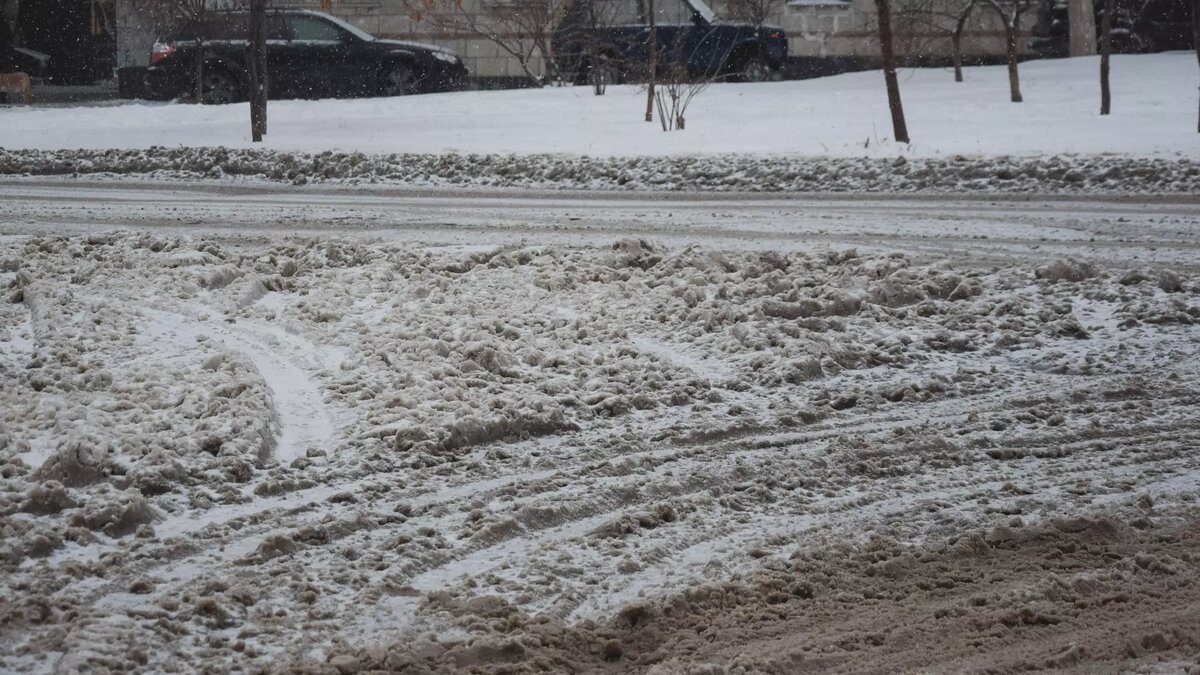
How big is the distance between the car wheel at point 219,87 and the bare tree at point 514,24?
3371mm

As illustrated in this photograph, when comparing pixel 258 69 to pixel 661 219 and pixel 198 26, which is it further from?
pixel 661 219

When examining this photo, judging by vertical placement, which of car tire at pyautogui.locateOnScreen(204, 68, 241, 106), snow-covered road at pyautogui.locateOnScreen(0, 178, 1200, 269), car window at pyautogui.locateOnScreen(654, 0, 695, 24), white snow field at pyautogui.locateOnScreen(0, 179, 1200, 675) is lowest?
white snow field at pyautogui.locateOnScreen(0, 179, 1200, 675)

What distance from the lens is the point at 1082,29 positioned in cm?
2678

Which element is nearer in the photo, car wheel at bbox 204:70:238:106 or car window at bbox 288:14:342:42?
car wheel at bbox 204:70:238:106

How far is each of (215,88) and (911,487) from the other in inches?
762

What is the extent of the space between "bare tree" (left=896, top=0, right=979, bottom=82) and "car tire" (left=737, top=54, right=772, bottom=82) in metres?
2.63

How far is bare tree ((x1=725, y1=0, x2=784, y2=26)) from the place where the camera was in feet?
79.6

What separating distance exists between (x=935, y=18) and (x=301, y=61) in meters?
13.2

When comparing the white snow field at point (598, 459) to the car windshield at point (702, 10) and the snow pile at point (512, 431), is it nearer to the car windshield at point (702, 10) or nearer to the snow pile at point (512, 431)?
the snow pile at point (512, 431)

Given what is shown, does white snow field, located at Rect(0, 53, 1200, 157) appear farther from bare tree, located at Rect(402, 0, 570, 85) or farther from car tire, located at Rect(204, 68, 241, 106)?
bare tree, located at Rect(402, 0, 570, 85)

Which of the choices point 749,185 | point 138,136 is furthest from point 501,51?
point 749,185

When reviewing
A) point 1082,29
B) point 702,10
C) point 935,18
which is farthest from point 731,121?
point 1082,29

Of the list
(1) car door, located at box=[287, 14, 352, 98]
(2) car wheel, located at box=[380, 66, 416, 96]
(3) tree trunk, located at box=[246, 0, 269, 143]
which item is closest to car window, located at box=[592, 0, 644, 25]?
(2) car wheel, located at box=[380, 66, 416, 96]

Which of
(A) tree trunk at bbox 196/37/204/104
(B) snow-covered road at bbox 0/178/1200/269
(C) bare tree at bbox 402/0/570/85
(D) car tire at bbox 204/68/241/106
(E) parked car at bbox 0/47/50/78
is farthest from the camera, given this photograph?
(E) parked car at bbox 0/47/50/78
